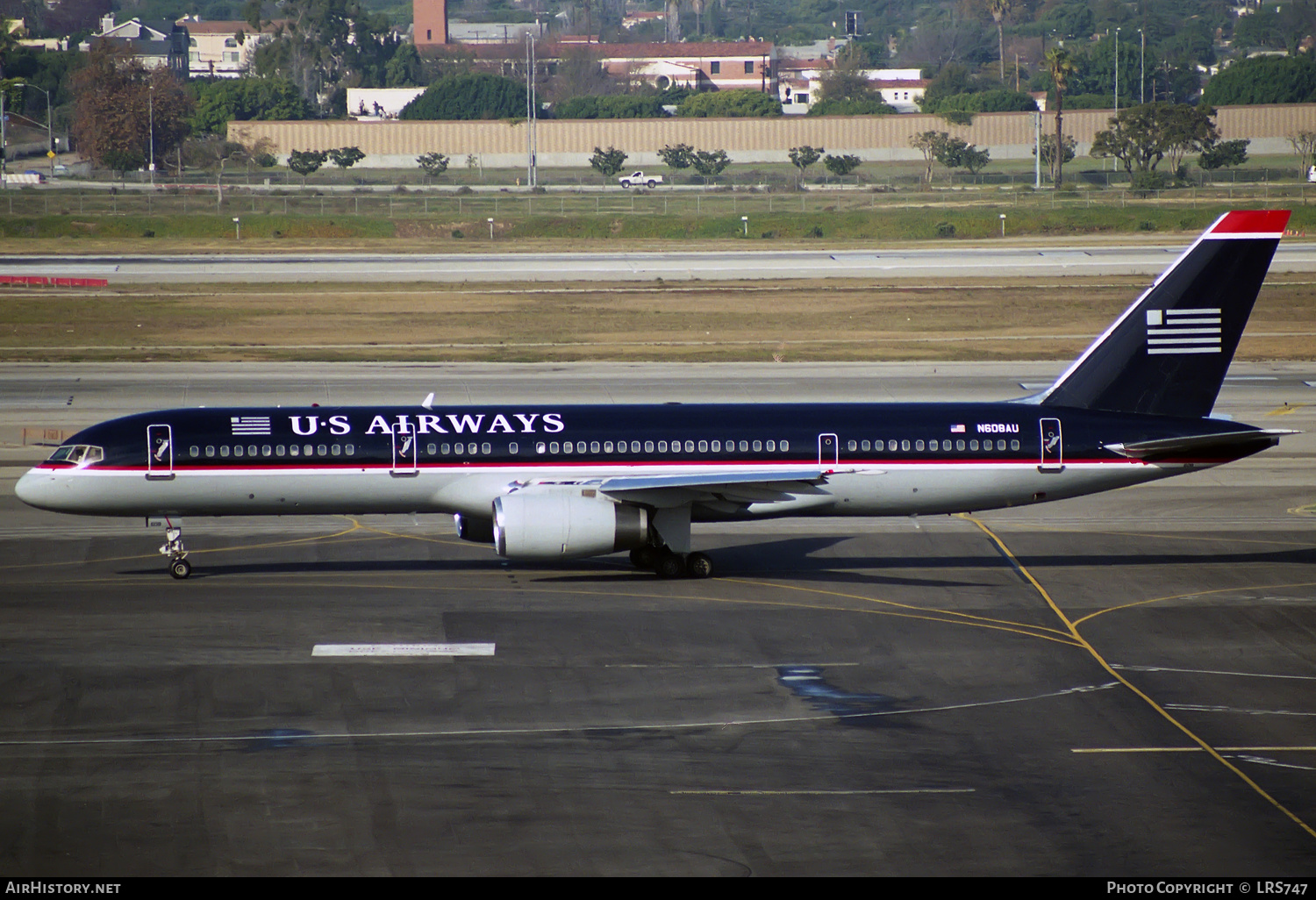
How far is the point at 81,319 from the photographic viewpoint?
248 feet

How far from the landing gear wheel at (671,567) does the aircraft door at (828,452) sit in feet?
14.3

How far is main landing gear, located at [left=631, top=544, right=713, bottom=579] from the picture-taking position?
34.1m

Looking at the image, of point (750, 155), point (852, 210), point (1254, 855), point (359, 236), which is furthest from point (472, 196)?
point (1254, 855)

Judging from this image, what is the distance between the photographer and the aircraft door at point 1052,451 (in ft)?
112

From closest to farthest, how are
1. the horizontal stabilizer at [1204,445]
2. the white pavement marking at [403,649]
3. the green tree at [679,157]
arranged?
the white pavement marking at [403,649] → the horizontal stabilizer at [1204,445] → the green tree at [679,157]

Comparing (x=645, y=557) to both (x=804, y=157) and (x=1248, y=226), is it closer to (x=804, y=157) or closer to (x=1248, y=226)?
(x=1248, y=226)

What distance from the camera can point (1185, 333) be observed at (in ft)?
114

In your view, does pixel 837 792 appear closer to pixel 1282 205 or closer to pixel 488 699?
pixel 488 699

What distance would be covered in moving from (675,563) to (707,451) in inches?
117

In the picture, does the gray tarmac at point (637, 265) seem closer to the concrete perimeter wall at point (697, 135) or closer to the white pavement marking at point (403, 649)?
the white pavement marking at point (403, 649)

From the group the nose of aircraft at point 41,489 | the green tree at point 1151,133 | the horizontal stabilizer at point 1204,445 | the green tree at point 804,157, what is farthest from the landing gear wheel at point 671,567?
the green tree at point 1151,133

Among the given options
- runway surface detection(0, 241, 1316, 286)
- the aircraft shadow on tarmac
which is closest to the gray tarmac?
runway surface detection(0, 241, 1316, 286)

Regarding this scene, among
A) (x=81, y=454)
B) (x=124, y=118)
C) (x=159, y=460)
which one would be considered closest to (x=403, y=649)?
(x=159, y=460)
